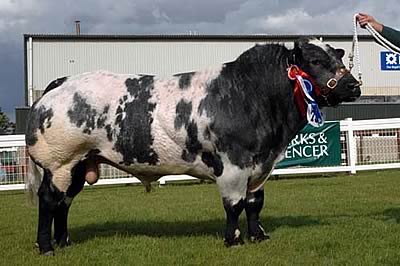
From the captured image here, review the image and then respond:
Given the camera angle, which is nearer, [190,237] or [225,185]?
[225,185]

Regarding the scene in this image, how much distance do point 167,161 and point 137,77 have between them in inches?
44.8

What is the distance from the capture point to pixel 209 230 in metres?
8.95

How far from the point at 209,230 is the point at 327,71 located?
2.82 m

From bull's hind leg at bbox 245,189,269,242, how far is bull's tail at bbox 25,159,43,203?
2561 millimetres

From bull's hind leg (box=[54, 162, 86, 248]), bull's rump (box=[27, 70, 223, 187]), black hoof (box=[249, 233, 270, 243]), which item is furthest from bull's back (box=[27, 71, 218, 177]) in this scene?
black hoof (box=[249, 233, 270, 243])

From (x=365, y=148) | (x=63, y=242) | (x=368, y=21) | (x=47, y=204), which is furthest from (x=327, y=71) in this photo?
(x=365, y=148)

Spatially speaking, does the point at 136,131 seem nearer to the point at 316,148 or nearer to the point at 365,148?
the point at 316,148

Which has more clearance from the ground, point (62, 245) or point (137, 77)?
point (137, 77)

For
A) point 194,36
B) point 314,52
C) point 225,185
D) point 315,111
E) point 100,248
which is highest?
point 194,36

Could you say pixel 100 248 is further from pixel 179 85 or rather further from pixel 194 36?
pixel 194 36

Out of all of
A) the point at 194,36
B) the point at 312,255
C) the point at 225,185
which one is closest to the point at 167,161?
the point at 225,185

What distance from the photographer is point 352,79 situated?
7355 millimetres

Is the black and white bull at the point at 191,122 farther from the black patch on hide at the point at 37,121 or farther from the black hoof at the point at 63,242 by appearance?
the black hoof at the point at 63,242

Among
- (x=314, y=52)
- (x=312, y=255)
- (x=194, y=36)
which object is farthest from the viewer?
(x=194, y=36)
